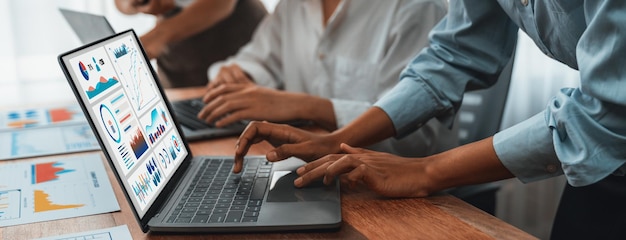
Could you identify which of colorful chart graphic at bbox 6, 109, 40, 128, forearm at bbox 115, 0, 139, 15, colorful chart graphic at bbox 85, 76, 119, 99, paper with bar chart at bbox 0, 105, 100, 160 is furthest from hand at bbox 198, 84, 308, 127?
forearm at bbox 115, 0, 139, 15

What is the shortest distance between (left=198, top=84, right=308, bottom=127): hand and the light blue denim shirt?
26 cm

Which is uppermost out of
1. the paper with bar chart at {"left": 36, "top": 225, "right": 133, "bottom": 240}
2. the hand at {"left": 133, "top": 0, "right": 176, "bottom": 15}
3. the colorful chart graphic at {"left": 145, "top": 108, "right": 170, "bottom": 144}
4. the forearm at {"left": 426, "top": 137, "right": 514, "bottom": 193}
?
the hand at {"left": 133, "top": 0, "right": 176, "bottom": 15}

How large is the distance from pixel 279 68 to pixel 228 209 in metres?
1.00

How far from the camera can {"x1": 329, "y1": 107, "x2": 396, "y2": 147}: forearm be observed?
1171 millimetres

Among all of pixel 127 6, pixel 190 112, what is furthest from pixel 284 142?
pixel 127 6

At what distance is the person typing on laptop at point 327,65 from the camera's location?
56.5 inches

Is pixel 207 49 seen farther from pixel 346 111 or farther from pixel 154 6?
pixel 346 111

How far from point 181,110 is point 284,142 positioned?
0.50m

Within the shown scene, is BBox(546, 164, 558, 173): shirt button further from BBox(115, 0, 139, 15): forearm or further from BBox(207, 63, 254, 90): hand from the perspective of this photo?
BBox(115, 0, 139, 15): forearm

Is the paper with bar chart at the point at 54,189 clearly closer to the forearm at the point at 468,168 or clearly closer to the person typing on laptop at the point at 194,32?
the forearm at the point at 468,168

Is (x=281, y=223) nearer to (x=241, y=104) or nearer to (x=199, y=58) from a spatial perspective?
(x=241, y=104)

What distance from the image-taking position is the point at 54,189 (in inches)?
41.1

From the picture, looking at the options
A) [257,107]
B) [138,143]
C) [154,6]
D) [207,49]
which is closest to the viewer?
[138,143]

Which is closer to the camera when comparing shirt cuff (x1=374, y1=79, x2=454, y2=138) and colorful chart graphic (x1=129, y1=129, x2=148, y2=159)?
colorful chart graphic (x1=129, y1=129, x2=148, y2=159)
